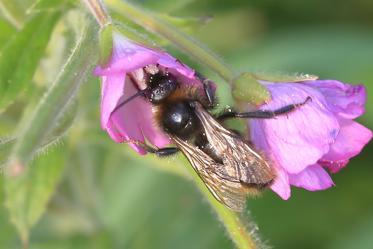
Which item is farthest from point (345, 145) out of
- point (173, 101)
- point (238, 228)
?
point (173, 101)

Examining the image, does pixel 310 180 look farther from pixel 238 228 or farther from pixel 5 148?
pixel 5 148

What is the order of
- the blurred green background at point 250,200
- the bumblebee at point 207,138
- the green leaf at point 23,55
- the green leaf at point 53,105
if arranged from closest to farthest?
the green leaf at point 53,105, the bumblebee at point 207,138, the green leaf at point 23,55, the blurred green background at point 250,200

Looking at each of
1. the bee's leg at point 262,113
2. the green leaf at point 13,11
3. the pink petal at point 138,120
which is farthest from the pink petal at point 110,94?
the green leaf at point 13,11

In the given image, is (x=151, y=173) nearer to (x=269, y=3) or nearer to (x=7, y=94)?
(x=269, y=3)

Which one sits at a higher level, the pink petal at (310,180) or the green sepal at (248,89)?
the green sepal at (248,89)

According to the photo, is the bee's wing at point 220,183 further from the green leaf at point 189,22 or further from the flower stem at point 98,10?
the green leaf at point 189,22

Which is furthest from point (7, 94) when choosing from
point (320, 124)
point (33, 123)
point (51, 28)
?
point (320, 124)

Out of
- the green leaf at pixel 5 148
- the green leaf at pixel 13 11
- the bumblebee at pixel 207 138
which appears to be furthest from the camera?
the green leaf at pixel 13 11
